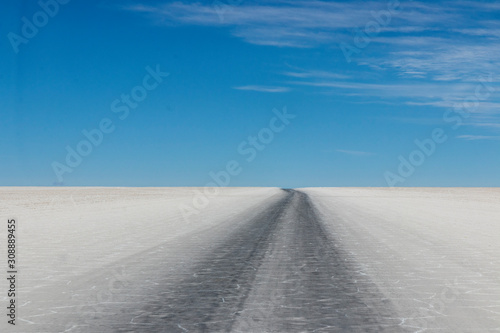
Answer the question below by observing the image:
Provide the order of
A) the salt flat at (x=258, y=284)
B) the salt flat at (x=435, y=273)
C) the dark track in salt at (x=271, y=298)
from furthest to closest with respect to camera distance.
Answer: the salt flat at (x=435, y=273)
the salt flat at (x=258, y=284)
the dark track in salt at (x=271, y=298)

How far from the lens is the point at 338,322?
596 centimetres

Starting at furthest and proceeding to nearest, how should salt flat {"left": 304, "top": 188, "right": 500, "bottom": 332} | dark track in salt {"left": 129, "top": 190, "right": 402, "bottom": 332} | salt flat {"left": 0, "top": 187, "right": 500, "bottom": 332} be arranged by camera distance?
salt flat {"left": 304, "top": 188, "right": 500, "bottom": 332}
salt flat {"left": 0, "top": 187, "right": 500, "bottom": 332}
dark track in salt {"left": 129, "top": 190, "right": 402, "bottom": 332}

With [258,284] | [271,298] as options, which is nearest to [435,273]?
[258,284]

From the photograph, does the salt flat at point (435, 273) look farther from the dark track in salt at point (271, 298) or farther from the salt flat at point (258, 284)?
the dark track in salt at point (271, 298)

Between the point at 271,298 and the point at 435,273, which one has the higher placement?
the point at 435,273

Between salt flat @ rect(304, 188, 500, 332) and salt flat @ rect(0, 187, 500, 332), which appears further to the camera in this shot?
salt flat @ rect(304, 188, 500, 332)

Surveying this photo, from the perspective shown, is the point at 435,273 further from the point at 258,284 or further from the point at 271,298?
the point at 271,298

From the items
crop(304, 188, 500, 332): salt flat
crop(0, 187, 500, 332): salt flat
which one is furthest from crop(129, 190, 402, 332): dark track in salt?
crop(304, 188, 500, 332): salt flat

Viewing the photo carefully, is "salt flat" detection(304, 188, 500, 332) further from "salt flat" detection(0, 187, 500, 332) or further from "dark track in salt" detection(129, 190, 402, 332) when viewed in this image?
"dark track in salt" detection(129, 190, 402, 332)

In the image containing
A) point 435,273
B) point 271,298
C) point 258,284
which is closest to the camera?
point 271,298

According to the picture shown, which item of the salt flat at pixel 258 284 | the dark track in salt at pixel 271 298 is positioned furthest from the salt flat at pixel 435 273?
the dark track in salt at pixel 271 298

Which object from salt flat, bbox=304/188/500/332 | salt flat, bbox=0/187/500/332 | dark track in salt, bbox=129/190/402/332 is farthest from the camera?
salt flat, bbox=304/188/500/332

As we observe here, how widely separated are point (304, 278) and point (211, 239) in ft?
22.6

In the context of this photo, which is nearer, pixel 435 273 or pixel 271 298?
pixel 271 298
